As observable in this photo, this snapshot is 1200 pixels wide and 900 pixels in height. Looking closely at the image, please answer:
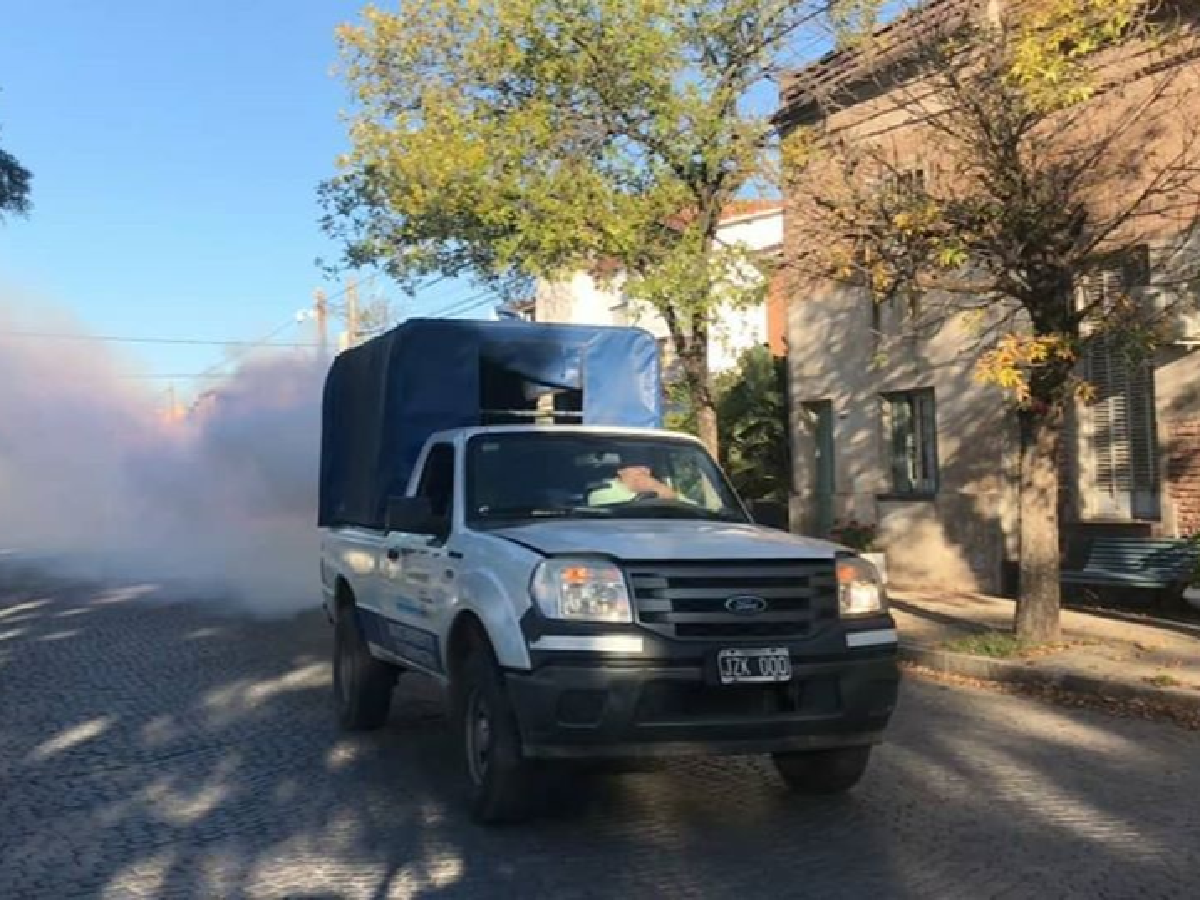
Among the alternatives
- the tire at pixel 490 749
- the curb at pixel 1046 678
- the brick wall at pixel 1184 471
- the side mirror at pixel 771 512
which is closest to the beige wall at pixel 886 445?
the side mirror at pixel 771 512

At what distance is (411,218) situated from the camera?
49.2 ft

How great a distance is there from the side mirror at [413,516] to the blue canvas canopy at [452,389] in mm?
1442

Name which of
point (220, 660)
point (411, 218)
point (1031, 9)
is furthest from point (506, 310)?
point (1031, 9)

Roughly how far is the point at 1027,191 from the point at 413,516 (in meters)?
5.98

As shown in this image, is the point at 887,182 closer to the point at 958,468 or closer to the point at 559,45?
the point at 559,45

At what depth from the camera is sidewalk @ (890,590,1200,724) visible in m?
9.16

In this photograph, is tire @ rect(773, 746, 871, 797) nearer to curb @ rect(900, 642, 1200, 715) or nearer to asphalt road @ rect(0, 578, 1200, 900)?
asphalt road @ rect(0, 578, 1200, 900)

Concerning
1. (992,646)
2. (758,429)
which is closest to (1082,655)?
(992,646)

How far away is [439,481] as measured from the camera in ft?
24.3

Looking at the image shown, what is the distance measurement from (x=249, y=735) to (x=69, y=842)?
240cm

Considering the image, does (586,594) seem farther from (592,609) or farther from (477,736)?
(477,736)

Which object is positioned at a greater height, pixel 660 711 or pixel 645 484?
pixel 645 484

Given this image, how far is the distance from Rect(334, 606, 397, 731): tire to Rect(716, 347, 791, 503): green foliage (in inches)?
550

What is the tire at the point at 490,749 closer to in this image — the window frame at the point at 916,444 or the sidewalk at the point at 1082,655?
the sidewalk at the point at 1082,655
